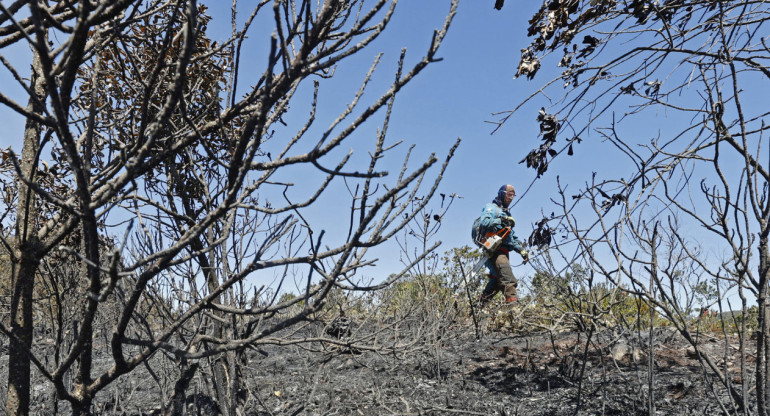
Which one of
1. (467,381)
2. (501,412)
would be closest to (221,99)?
(501,412)

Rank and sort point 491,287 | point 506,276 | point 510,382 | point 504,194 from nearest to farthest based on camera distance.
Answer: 1. point 510,382
2. point 506,276
3. point 491,287
4. point 504,194

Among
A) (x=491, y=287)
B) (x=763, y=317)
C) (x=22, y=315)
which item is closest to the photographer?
(x=22, y=315)

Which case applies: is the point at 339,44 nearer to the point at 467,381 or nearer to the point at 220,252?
the point at 220,252

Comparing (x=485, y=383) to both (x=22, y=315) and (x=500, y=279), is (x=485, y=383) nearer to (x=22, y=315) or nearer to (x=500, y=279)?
(x=500, y=279)

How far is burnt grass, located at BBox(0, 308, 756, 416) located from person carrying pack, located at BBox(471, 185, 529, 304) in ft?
5.39

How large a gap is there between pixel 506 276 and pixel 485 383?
3.19 m

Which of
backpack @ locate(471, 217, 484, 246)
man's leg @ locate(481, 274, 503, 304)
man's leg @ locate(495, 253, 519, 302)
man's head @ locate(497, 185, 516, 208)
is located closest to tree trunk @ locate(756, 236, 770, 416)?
man's leg @ locate(495, 253, 519, 302)

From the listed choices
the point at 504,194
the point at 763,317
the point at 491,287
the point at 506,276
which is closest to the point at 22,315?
the point at 763,317

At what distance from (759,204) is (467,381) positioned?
11.5 ft

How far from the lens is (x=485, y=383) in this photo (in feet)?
18.1

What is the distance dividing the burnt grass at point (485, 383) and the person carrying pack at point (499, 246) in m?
1.64

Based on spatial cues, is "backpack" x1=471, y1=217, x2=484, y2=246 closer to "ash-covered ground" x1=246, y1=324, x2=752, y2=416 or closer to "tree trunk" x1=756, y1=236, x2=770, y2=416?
"ash-covered ground" x1=246, y1=324, x2=752, y2=416

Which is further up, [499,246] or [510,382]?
[499,246]

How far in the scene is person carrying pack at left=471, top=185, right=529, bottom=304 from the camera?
8.41 meters
